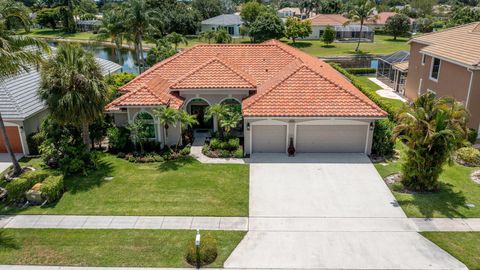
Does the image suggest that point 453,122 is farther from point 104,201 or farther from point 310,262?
point 104,201

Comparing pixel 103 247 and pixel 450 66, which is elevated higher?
pixel 450 66

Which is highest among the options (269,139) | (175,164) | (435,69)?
(435,69)

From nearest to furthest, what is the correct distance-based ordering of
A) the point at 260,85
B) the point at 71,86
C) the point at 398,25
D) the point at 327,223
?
the point at 327,223, the point at 71,86, the point at 260,85, the point at 398,25

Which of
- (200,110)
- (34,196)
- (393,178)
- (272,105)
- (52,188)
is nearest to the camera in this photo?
(34,196)

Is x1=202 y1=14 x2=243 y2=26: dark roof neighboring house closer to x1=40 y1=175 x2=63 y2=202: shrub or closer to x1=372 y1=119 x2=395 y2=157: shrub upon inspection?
x1=372 y1=119 x2=395 y2=157: shrub

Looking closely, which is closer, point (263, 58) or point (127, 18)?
point (263, 58)

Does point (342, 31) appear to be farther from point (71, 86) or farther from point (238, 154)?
point (71, 86)

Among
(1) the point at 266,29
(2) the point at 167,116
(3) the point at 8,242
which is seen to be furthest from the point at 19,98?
(1) the point at 266,29

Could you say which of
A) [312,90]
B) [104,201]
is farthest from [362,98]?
[104,201]
